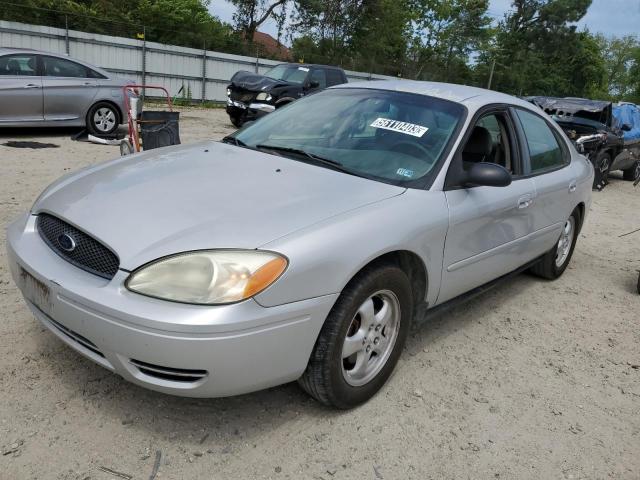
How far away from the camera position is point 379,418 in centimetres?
270

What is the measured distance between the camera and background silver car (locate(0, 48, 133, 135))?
8836 mm

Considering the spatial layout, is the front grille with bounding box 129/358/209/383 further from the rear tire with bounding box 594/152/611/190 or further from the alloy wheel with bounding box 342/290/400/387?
the rear tire with bounding box 594/152/611/190

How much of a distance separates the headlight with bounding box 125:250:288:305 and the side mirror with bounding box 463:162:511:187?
136 cm

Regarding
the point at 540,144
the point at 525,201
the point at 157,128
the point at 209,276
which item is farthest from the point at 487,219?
the point at 157,128

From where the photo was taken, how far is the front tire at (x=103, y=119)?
9.81m

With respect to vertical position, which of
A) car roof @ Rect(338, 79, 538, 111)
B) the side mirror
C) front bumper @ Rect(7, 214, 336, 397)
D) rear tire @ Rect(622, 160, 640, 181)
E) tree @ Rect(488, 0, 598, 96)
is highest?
tree @ Rect(488, 0, 598, 96)

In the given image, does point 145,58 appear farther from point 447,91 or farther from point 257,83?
point 447,91

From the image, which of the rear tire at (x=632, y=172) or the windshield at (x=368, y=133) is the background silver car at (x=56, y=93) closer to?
the windshield at (x=368, y=133)

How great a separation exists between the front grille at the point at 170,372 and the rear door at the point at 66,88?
840 cm

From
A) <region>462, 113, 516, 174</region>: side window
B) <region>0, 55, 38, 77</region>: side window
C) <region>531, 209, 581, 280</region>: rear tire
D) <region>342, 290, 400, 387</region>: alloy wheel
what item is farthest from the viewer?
<region>0, 55, 38, 77</region>: side window

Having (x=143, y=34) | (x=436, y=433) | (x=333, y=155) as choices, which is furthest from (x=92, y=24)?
(x=436, y=433)

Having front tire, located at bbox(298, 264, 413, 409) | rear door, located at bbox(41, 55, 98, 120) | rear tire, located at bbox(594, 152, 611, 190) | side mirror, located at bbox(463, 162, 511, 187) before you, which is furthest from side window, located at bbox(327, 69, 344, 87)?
front tire, located at bbox(298, 264, 413, 409)

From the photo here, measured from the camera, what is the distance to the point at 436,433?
104 inches

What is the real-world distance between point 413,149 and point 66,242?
1.87m
